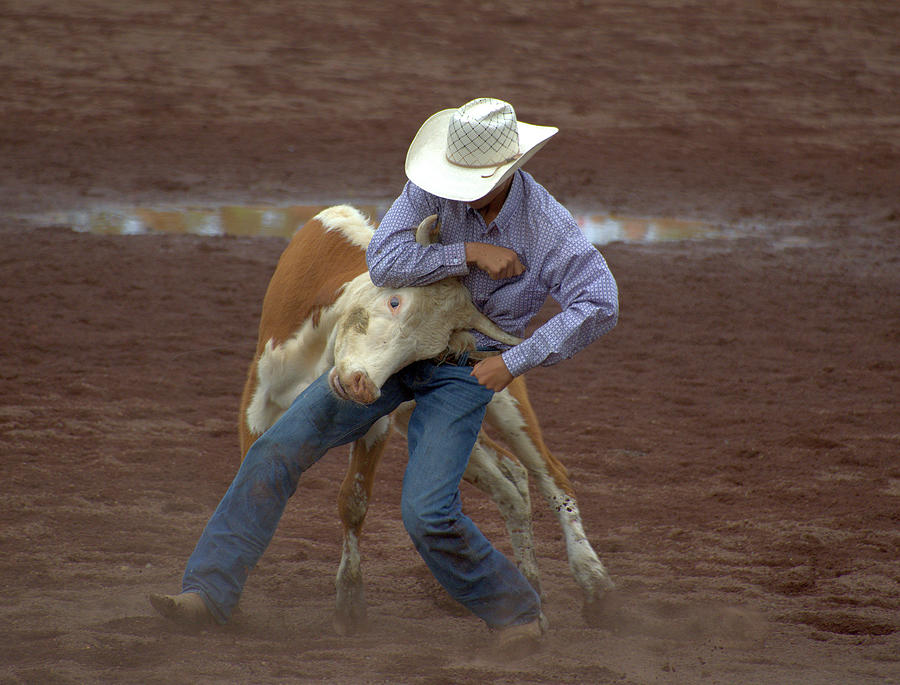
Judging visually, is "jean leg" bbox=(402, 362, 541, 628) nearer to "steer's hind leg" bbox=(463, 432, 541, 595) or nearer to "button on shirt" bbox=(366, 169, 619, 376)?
"button on shirt" bbox=(366, 169, 619, 376)

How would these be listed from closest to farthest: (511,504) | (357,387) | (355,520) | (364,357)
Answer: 1. (357,387)
2. (364,357)
3. (355,520)
4. (511,504)

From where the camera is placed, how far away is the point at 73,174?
12.3 metres

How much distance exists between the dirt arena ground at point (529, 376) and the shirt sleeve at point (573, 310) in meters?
1.04

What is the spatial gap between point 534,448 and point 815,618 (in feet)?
4.25

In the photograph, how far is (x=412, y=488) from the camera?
11.5ft

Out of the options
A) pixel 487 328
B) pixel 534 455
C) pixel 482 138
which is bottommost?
pixel 534 455

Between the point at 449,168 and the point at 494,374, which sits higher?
the point at 449,168

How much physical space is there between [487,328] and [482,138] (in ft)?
2.27

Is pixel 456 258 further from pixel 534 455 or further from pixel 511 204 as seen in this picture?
pixel 534 455

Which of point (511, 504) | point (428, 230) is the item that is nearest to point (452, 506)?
point (428, 230)

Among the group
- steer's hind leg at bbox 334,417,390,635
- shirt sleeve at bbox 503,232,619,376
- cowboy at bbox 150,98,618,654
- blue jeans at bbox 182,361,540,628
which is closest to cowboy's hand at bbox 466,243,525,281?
cowboy at bbox 150,98,618,654

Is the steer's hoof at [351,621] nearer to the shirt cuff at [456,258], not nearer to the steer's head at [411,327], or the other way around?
the steer's head at [411,327]

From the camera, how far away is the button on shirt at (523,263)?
3.47 metres

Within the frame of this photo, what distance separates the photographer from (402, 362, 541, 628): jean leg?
3.48 meters
